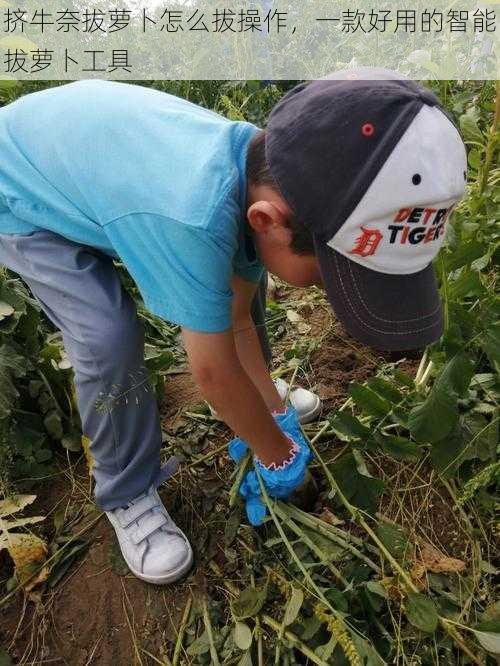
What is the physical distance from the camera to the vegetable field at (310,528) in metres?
1.11

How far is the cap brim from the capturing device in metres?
0.89

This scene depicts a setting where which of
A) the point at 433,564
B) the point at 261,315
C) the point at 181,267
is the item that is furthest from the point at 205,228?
the point at 433,564

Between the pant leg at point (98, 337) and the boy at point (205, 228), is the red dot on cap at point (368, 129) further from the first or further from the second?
the pant leg at point (98, 337)

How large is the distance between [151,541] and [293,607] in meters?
0.35

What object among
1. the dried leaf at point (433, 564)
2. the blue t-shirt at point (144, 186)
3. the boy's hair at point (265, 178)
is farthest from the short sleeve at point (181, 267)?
the dried leaf at point (433, 564)

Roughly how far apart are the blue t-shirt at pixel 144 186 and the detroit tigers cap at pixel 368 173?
115mm

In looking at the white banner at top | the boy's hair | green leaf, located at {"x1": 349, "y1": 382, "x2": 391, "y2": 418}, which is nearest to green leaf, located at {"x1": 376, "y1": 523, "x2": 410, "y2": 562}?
green leaf, located at {"x1": 349, "y1": 382, "x2": 391, "y2": 418}

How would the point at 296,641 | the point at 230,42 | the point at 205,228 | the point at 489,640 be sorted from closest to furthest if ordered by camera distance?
the point at 205,228, the point at 489,640, the point at 296,641, the point at 230,42

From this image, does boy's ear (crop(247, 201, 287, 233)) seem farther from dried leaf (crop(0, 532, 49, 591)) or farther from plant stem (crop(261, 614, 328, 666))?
dried leaf (crop(0, 532, 49, 591))

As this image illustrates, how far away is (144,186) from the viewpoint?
93 cm

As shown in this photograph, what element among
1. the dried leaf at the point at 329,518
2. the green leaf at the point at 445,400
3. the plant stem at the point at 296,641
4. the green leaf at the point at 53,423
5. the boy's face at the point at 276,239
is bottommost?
the green leaf at the point at 53,423

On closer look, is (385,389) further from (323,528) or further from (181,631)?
(181,631)

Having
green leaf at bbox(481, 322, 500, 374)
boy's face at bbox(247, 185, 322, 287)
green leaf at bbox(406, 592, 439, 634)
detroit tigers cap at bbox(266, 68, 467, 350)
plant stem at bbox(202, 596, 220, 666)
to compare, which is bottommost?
plant stem at bbox(202, 596, 220, 666)

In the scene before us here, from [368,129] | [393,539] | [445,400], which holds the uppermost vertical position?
[368,129]
